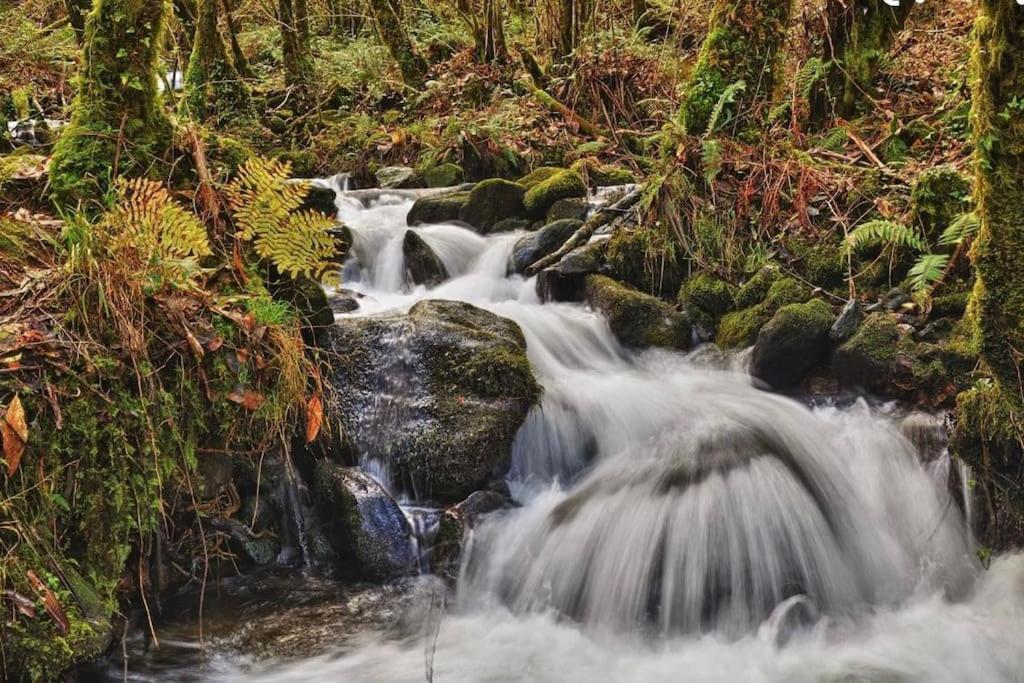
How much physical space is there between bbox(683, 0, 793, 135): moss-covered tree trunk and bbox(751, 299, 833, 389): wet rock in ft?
7.21

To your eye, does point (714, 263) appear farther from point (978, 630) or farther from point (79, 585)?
point (79, 585)

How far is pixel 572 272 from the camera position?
7621 millimetres

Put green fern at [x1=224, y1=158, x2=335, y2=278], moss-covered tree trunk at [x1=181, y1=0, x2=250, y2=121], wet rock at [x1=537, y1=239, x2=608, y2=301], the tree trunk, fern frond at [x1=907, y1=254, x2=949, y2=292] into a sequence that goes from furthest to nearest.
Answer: moss-covered tree trunk at [x1=181, y1=0, x2=250, y2=121] < wet rock at [x1=537, y1=239, x2=608, y2=301] < fern frond at [x1=907, y1=254, x2=949, y2=292] < green fern at [x1=224, y1=158, x2=335, y2=278] < the tree trunk

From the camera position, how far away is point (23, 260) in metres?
3.84

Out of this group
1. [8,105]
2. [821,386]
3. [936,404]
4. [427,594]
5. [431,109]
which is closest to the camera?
[427,594]

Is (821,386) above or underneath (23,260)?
underneath

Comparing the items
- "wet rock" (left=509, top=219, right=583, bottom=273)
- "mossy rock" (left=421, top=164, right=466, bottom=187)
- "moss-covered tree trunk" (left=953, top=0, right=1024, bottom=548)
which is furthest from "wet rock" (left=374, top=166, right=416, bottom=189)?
"moss-covered tree trunk" (left=953, top=0, right=1024, bottom=548)

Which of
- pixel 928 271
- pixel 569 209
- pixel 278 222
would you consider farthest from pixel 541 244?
pixel 278 222

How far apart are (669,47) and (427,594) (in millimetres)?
10132

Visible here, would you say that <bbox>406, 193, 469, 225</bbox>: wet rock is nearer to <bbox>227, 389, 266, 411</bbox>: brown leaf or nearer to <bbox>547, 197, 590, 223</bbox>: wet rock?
<bbox>547, 197, 590, 223</bbox>: wet rock

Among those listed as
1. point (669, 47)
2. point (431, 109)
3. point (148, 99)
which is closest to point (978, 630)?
point (148, 99)

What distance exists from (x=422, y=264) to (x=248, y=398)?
4648 mm

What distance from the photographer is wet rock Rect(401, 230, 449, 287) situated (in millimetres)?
8547

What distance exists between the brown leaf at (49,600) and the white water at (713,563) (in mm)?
1117
